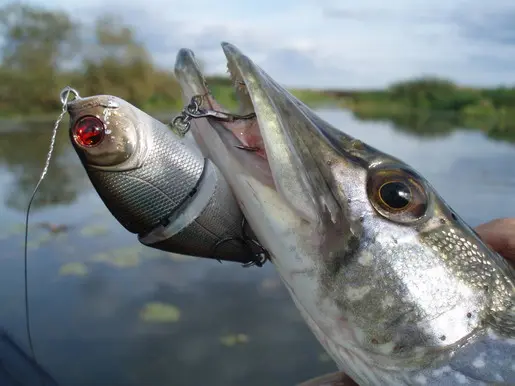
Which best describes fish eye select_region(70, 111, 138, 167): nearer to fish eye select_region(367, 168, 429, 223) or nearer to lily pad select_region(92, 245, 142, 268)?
fish eye select_region(367, 168, 429, 223)

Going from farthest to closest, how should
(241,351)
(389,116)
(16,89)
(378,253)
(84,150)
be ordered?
(389,116)
(16,89)
(241,351)
(378,253)
(84,150)

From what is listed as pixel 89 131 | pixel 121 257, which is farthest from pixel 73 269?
pixel 89 131

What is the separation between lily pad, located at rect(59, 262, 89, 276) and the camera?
22.6 feet

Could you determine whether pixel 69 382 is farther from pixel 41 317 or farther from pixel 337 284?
pixel 337 284

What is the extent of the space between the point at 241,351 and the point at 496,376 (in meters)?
4.31

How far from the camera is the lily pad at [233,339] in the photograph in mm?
5574

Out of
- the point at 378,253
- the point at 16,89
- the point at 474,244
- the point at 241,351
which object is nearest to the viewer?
the point at 378,253

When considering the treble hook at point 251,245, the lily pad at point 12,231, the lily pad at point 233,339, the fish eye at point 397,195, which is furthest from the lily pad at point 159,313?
the fish eye at point 397,195

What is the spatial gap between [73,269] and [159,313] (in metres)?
1.63

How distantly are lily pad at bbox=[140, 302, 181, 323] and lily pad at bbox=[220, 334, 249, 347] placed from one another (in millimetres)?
684

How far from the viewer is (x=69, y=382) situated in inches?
190

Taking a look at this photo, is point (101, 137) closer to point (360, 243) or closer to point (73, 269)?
point (360, 243)

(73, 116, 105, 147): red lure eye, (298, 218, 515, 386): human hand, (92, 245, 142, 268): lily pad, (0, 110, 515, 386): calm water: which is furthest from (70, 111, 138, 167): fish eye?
(92, 245, 142, 268): lily pad

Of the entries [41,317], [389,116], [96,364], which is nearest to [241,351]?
[96,364]
